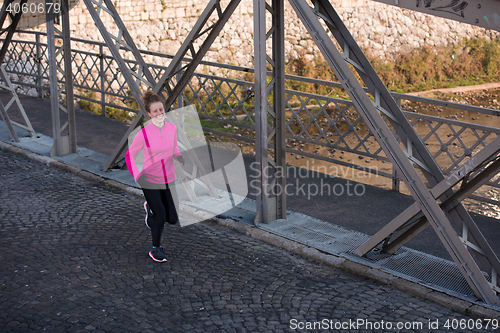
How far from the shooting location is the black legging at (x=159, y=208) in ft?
17.3

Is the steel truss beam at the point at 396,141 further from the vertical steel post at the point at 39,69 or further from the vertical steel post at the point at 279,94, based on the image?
the vertical steel post at the point at 39,69

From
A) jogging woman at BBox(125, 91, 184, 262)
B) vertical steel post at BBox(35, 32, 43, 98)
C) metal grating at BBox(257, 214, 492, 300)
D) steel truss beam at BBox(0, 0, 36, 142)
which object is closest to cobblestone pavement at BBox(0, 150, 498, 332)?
metal grating at BBox(257, 214, 492, 300)

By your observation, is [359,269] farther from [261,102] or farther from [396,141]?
[261,102]

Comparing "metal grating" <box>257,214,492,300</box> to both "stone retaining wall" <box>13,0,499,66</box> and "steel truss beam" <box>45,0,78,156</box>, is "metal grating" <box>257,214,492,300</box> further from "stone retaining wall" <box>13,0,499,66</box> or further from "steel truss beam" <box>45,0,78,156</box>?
"stone retaining wall" <box>13,0,499,66</box>

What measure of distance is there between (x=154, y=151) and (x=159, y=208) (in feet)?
1.84

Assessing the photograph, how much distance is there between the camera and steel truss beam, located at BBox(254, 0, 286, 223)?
5.74 m

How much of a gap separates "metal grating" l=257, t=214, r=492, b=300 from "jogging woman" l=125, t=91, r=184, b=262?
1300 millimetres

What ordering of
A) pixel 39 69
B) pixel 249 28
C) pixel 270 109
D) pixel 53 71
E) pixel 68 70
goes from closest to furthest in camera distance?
pixel 270 109 → pixel 53 71 → pixel 68 70 → pixel 39 69 → pixel 249 28

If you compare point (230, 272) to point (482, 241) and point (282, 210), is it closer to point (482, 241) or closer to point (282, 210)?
point (282, 210)

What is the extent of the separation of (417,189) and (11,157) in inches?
275

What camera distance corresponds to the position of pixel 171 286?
15.9ft

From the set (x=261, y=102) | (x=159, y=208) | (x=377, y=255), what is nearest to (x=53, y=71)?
(x=261, y=102)

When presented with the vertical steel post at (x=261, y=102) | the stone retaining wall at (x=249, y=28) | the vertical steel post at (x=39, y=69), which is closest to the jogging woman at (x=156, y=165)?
the vertical steel post at (x=261, y=102)

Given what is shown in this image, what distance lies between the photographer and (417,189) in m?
4.64
